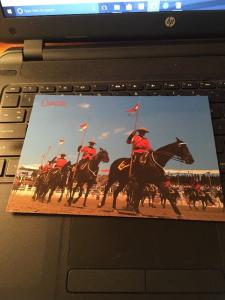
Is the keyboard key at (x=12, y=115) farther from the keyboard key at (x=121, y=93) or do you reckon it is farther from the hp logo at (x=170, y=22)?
the hp logo at (x=170, y=22)

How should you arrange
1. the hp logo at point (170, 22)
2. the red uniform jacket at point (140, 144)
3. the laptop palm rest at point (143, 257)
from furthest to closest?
the hp logo at point (170, 22)
the red uniform jacket at point (140, 144)
the laptop palm rest at point (143, 257)

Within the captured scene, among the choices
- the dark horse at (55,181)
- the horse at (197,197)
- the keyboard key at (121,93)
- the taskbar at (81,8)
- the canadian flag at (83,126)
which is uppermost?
the taskbar at (81,8)

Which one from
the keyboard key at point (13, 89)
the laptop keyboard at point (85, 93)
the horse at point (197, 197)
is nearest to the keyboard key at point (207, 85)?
the laptop keyboard at point (85, 93)

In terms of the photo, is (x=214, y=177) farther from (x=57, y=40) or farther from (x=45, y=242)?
(x=57, y=40)

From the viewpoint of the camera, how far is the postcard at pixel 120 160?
422mm

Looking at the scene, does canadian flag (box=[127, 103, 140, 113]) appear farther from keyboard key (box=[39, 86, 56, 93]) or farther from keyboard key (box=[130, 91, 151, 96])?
keyboard key (box=[39, 86, 56, 93])

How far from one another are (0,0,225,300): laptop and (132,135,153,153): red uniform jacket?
0.32 ft

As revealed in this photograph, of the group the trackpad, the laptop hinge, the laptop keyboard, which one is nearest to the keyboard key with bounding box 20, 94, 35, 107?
the laptop keyboard

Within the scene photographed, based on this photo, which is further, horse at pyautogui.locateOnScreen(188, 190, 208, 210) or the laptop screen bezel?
the laptop screen bezel

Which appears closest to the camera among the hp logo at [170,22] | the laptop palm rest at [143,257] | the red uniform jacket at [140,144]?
the laptop palm rest at [143,257]

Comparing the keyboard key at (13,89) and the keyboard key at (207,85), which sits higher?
the keyboard key at (207,85)

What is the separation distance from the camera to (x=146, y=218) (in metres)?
0.41

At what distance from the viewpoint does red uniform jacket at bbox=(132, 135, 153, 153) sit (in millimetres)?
469

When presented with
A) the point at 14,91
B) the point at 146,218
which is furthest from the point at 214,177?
the point at 14,91
